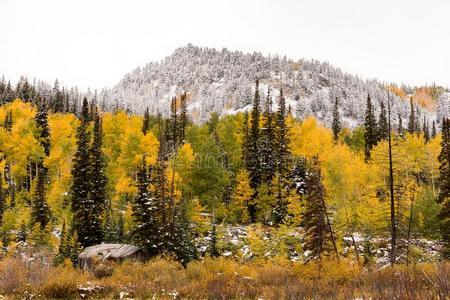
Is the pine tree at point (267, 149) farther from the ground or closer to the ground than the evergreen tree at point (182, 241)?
farther from the ground

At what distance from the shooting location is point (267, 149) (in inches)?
2265

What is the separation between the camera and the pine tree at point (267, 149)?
2180 inches

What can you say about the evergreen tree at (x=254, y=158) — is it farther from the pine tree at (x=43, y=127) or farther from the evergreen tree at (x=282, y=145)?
the pine tree at (x=43, y=127)

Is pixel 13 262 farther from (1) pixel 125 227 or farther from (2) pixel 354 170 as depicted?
(2) pixel 354 170

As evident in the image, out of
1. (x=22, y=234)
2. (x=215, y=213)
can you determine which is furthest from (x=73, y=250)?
(x=215, y=213)

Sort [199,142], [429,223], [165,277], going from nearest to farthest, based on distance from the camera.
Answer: [165,277], [429,223], [199,142]

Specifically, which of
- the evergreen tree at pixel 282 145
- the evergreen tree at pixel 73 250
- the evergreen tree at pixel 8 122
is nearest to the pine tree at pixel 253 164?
the evergreen tree at pixel 282 145

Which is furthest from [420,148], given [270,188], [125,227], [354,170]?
[125,227]

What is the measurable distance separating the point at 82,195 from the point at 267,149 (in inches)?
1048

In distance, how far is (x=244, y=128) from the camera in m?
62.5

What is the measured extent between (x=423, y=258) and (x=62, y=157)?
42209mm

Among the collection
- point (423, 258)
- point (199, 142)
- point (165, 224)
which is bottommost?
point (423, 258)

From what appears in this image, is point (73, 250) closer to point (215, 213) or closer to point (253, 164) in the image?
point (215, 213)

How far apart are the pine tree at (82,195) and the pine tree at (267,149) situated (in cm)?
2357
